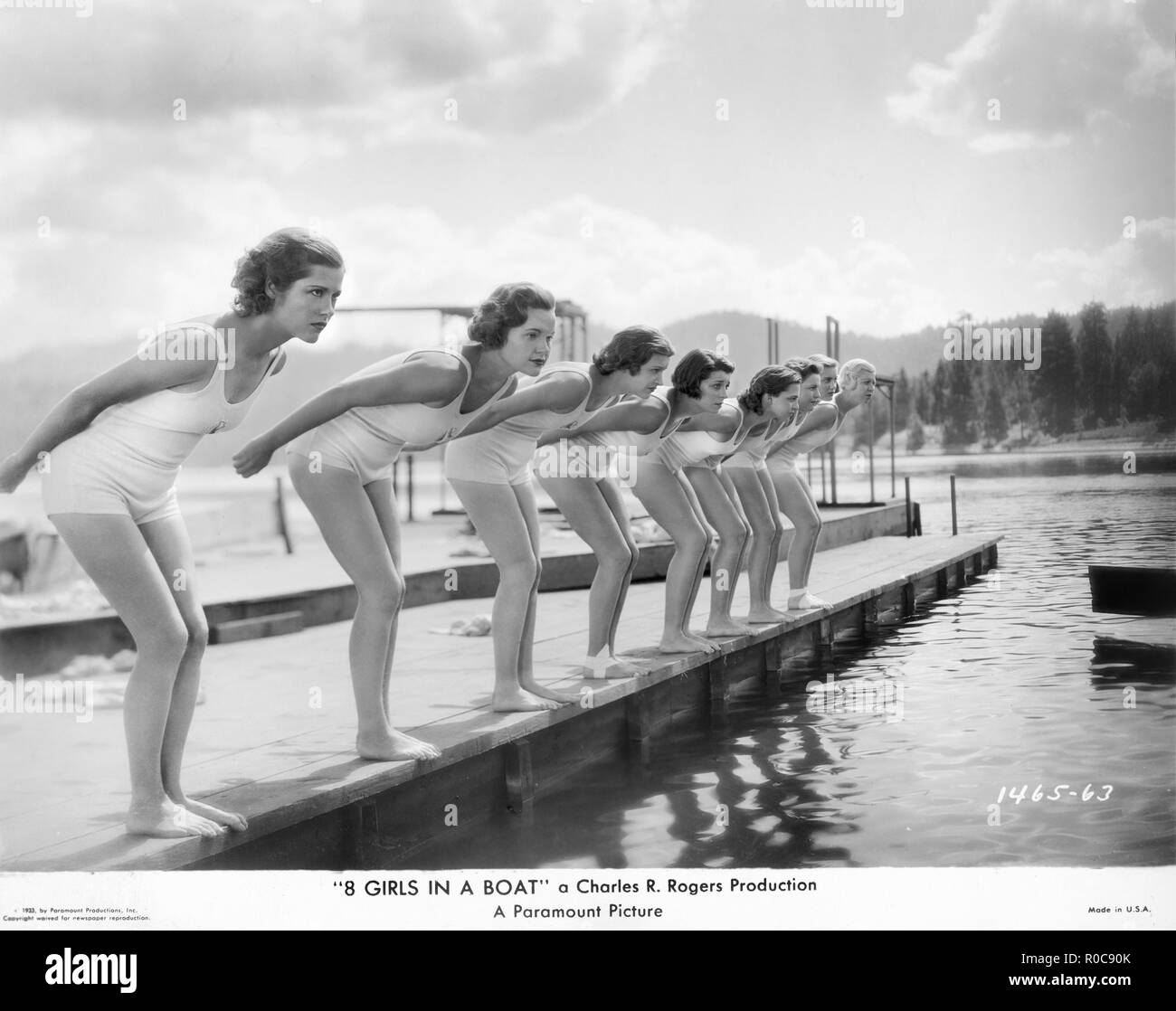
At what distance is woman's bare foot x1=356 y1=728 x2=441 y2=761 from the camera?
361cm

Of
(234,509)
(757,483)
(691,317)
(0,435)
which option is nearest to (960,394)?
(757,483)

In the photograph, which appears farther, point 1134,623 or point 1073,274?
point 1134,623

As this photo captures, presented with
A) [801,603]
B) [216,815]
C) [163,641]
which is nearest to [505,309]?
[163,641]

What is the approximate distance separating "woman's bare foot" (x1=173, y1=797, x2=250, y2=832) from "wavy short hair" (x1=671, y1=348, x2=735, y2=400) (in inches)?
124

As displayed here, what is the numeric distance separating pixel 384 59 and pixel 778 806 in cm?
325

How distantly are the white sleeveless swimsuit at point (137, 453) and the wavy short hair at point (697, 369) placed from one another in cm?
284

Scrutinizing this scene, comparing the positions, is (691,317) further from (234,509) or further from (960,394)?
(234,509)

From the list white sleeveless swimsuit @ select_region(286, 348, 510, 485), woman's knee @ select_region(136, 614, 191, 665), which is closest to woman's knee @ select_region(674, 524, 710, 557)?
white sleeveless swimsuit @ select_region(286, 348, 510, 485)

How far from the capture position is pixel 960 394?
7035 millimetres

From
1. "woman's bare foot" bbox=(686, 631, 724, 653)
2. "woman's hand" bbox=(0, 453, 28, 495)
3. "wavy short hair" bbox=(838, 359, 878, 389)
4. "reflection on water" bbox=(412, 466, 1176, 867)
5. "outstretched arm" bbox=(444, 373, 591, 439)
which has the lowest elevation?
"reflection on water" bbox=(412, 466, 1176, 867)

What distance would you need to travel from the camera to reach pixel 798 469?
22.6 feet

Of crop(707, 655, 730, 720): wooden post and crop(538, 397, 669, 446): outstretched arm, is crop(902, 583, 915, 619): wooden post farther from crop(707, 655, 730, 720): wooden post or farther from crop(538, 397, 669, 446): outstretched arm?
crop(538, 397, 669, 446): outstretched arm

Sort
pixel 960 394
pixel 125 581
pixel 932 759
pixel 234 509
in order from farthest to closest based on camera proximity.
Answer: pixel 234 509
pixel 960 394
pixel 932 759
pixel 125 581

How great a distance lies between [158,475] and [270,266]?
613 millimetres
